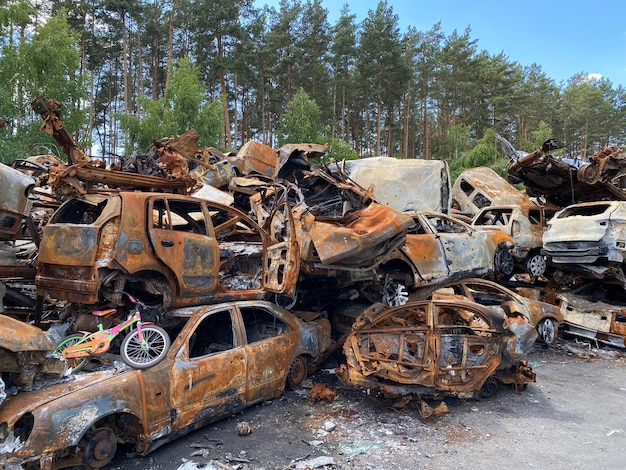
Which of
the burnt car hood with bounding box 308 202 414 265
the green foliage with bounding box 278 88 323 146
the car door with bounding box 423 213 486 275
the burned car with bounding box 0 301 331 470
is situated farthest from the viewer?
the green foliage with bounding box 278 88 323 146

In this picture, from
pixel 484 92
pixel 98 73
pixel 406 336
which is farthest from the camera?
pixel 484 92

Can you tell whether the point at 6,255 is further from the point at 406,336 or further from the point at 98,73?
the point at 98,73

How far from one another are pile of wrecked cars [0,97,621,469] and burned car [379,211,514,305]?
0.13ft

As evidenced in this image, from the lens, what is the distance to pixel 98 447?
11.2ft

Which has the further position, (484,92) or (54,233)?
(484,92)

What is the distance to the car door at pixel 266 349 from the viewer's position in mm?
4738

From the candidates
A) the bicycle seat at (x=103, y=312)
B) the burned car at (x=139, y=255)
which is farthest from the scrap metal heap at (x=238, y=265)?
the bicycle seat at (x=103, y=312)

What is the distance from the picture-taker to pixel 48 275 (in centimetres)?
471

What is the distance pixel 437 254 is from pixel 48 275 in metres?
5.85

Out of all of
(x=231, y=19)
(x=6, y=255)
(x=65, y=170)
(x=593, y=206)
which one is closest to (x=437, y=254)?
(x=593, y=206)

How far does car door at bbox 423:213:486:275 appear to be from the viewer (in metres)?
7.67

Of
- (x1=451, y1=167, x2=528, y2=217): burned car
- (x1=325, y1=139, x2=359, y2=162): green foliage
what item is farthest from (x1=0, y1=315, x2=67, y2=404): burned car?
(x1=325, y1=139, x2=359, y2=162): green foliage

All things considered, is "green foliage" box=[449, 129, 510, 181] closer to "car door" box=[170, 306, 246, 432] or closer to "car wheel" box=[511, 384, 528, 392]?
"car wheel" box=[511, 384, 528, 392]

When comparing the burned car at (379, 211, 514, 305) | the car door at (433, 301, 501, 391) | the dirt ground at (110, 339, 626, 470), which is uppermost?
the burned car at (379, 211, 514, 305)
